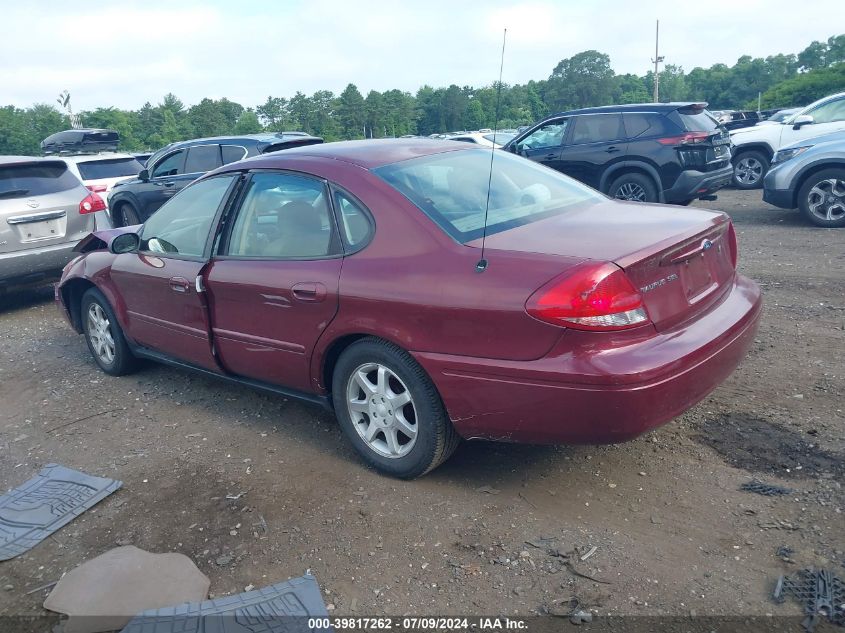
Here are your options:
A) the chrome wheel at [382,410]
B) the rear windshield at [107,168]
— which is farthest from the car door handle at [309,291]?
the rear windshield at [107,168]

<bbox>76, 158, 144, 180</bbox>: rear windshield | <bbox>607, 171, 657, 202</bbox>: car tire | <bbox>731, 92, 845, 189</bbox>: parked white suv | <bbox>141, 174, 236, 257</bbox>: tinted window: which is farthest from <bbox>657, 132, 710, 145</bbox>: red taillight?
<bbox>76, 158, 144, 180</bbox>: rear windshield

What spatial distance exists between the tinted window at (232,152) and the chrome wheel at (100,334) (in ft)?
18.7

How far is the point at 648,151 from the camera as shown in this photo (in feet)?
33.9

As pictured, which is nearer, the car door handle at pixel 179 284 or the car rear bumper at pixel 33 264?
the car door handle at pixel 179 284

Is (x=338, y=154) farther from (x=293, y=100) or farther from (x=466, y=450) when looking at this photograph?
(x=293, y=100)

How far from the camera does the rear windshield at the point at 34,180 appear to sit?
766 cm

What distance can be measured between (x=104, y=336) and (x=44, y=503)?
2019 mm

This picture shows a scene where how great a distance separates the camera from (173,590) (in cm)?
295

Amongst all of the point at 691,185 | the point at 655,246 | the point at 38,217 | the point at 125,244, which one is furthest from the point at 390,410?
the point at 691,185

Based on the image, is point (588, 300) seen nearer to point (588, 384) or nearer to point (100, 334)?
point (588, 384)

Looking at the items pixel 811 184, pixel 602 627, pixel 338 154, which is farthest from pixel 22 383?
pixel 811 184

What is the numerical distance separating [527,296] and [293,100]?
37.5 meters

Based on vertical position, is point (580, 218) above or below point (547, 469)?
above

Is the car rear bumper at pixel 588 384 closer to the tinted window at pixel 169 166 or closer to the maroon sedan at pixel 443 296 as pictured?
the maroon sedan at pixel 443 296
